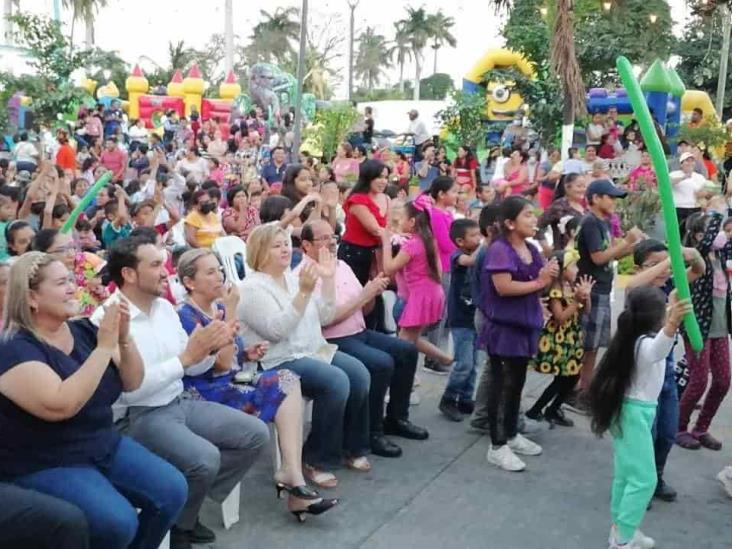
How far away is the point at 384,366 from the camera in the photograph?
536cm

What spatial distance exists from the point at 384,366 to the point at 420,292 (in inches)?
37.4

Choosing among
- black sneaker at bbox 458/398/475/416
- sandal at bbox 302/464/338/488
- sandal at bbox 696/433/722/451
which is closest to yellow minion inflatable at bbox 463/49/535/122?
black sneaker at bbox 458/398/475/416

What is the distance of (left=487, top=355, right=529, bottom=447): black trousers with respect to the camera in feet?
16.9

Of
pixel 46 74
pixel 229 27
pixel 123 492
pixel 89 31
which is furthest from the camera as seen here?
pixel 89 31

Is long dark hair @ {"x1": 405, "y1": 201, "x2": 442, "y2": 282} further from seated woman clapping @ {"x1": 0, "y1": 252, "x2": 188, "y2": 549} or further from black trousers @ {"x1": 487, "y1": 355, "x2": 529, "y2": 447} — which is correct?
seated woman clapping @ {"x1": 0, "y1": 252, "x2": 188, "y2": 549}

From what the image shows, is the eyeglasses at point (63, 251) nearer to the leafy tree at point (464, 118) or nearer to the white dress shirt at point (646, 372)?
the white dress shirt at point (646, 372)

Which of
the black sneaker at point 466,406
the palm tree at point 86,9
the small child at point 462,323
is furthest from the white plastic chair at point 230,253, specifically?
the palm tree at point 86,9

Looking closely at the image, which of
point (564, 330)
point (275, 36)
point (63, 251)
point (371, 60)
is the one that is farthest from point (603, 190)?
point (371, 60)

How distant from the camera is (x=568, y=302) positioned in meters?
5.75

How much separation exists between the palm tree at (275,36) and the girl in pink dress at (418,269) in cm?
6047

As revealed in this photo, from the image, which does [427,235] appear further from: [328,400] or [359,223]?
[328,400]

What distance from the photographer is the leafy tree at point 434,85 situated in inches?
3147

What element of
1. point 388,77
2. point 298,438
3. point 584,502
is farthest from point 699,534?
point 388,77

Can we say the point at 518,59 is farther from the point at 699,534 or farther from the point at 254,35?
the point at 254,35
